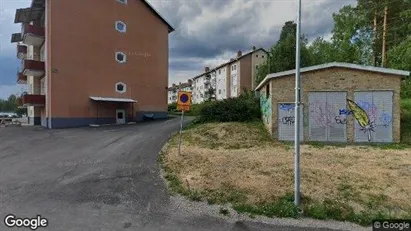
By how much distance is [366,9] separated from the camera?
102 ft

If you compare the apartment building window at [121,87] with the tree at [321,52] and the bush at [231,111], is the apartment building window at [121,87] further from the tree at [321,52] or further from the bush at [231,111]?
the tree at [321,52]

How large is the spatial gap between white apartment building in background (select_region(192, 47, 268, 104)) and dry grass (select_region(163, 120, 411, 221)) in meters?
38.6

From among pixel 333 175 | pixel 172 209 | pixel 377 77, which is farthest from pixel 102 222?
pixel 377 77

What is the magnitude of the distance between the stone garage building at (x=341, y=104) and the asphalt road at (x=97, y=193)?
7.27m

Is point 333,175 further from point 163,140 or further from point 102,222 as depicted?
point 163,140

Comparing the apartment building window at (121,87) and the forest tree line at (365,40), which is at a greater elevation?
the forest tree line at (365,40)

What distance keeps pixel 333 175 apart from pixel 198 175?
12.7 feet

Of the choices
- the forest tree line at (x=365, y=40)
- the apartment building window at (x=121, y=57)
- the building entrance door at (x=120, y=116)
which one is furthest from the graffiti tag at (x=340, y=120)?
the apartment building window at (x=121, y=57)

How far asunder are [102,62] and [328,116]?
64.3 feet

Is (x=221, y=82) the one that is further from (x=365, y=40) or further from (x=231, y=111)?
(x=231, y=111)

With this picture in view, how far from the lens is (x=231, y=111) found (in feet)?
68.2

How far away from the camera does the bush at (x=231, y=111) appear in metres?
20.6

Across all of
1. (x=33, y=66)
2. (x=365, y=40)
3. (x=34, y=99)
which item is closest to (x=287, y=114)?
(x=34, y=99)

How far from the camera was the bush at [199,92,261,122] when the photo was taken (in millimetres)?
20562
